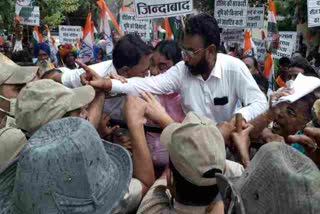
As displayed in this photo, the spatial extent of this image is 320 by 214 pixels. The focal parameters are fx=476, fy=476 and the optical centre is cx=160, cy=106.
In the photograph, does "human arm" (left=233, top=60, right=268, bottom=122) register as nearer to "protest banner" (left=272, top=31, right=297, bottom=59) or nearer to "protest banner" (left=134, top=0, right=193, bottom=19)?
"protest banner" (left=134, top=0, right=193, bottom=19)

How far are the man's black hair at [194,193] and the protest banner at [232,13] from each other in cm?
590

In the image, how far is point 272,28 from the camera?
8.30 meters

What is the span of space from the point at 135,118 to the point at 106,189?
676 mm

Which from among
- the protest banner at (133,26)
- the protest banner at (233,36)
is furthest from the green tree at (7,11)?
the protest banner at (233,36)

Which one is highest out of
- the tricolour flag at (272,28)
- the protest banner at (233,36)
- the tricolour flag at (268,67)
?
the tricolour flag at (272,28)

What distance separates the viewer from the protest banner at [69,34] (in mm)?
10602

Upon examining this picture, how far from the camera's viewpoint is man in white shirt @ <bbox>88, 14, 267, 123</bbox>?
3.30 m

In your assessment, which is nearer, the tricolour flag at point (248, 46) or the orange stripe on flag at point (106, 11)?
the tricolour flag at point (248, 46)

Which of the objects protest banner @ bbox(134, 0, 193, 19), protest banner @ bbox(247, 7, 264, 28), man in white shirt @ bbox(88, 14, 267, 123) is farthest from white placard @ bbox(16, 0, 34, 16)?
man in white shirt @ bbox(88, 14, 267, 123)

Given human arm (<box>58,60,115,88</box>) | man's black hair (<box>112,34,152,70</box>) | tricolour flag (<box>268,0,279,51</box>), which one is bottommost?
tricolour flag (<box>268,0,279,51</box>)

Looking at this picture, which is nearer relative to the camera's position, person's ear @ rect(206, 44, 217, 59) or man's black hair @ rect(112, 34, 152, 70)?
person's ear @ rect(206, 44, 217, 59)

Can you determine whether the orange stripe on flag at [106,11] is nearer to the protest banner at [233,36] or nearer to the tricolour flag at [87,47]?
the tricolour flag at [87,47]

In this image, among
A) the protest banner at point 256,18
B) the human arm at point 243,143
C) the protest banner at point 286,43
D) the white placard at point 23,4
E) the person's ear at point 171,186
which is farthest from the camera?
the white placard at point 23,4

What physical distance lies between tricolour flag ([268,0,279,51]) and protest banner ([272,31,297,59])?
0.41 feet
